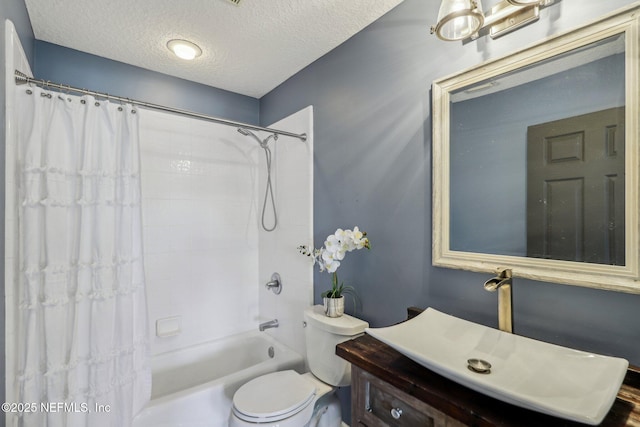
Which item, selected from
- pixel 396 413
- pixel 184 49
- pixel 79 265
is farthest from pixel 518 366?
pixel 184 49

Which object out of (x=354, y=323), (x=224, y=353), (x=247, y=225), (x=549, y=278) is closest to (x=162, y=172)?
(x=247, y=225)

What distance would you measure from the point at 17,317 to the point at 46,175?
0.62 metres

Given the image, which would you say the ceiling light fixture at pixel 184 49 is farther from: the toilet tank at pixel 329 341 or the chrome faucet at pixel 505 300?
the chrome faucet at pixel 505 300

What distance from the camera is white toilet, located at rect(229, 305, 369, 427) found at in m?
1.36

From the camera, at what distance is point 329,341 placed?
1572mm

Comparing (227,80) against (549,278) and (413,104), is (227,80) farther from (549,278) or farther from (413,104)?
(549,278)

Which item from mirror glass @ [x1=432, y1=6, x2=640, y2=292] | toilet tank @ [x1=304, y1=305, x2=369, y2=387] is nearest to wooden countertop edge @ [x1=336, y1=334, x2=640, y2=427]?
mirror glass @ [x1=432, y1=6, x2=640, y2=292]

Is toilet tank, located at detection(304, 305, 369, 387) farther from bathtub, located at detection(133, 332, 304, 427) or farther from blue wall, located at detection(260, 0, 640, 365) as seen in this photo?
bathtub, located at detection(133, 332, 304, 427)

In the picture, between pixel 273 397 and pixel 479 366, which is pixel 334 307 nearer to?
pixel 273 397

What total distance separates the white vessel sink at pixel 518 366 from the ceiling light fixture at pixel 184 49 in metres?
1.99

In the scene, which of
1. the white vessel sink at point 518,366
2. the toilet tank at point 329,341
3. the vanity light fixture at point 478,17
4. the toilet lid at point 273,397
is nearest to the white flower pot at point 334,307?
the toilet tank at point 329,341

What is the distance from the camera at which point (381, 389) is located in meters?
0.97

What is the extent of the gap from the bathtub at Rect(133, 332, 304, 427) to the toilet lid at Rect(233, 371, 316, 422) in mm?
258

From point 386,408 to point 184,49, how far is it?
2.24 m
